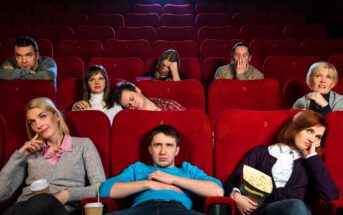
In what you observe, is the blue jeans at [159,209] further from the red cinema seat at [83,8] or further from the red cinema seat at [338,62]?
the red cinema seat at [83,8]

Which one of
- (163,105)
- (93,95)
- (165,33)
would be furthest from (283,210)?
(165,33)

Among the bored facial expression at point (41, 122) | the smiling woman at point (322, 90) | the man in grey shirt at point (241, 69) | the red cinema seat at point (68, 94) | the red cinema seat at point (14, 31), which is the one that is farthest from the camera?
the red cinema seat at point (14, 31)

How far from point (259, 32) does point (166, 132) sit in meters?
1.55

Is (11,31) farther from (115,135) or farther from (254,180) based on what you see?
(254,180)

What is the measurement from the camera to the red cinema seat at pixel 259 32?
2436 mm

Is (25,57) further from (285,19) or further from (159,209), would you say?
(285,19)

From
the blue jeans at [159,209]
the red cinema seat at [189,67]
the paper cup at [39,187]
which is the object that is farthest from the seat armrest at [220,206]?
the red cinema seat at [189,67]

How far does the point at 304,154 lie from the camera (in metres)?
1.04

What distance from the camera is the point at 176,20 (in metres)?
2.74

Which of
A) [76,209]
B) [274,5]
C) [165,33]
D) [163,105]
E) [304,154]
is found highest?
[274,5]

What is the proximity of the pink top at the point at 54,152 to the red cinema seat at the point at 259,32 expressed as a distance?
1526 millimetres

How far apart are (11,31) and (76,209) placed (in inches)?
62.6

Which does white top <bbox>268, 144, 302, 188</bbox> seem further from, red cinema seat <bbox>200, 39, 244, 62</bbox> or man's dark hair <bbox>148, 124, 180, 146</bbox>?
red cinema seat <bbox>200, 39, 244, 62</bbox>

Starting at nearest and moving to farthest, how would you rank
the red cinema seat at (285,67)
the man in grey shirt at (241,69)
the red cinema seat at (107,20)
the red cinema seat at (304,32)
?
the man in grey shirt at (241,69) < the red cinema seat at (285,67) < the red cinema seat at (304,32) < the red cinema seat at (107,20)
